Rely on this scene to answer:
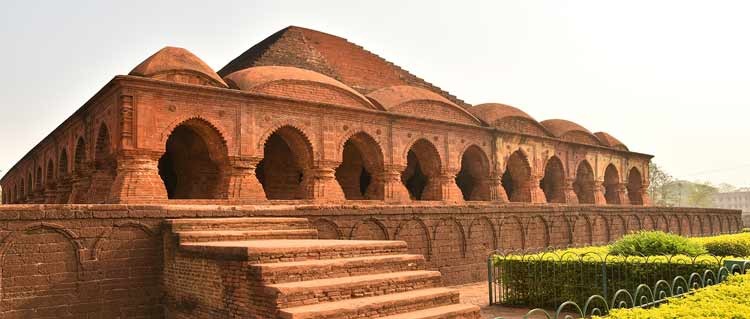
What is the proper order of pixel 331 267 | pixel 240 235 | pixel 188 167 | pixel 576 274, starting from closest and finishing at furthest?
pixel 331 267, pixel 240 235, pixel 576 274, pixel 188 167

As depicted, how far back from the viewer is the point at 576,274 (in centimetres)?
940

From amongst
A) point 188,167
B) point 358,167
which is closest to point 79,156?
point 188,167

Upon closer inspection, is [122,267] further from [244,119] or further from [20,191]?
[20,191]

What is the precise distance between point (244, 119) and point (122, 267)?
7154 millimetres

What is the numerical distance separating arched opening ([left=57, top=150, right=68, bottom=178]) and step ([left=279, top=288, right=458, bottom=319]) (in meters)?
14.9

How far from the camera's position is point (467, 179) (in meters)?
24.2

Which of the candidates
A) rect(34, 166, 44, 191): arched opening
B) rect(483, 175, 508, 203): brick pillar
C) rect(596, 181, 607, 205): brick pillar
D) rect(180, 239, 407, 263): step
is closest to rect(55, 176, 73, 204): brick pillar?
rect(34, 166, 44, 191): arched opening

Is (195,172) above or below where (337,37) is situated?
below

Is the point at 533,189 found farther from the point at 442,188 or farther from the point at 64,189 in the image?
the point at 64,189

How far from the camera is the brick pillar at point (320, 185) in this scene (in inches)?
627

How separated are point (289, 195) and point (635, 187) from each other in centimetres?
2168

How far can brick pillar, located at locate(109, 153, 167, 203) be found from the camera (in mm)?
12163

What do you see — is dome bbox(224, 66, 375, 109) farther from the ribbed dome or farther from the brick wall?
the ribbed dome

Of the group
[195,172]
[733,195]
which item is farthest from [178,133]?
[733,195]
